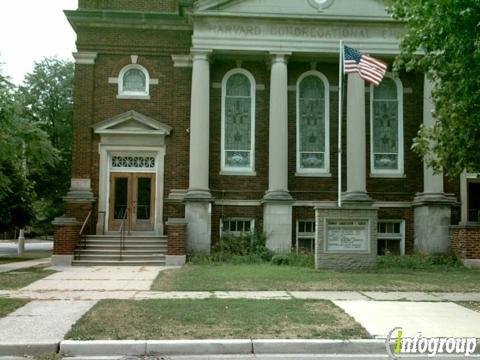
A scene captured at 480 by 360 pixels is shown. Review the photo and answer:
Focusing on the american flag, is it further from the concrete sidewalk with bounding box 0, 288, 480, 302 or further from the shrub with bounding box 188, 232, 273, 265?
the concrete sidewalk with bounding box 0, 288, 480, 302

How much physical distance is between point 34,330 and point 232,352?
282cm

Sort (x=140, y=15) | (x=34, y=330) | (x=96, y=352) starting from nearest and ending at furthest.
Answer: (x=96, y=352) → (x=34, y=330) → (x=140, y=15)

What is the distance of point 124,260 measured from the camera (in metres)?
18.7

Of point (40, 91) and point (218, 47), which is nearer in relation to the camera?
point (218, 47)

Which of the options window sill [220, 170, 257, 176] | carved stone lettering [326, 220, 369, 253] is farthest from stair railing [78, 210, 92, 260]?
carved stone lettering [326, 220, 369, 253]

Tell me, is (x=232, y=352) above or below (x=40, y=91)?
below

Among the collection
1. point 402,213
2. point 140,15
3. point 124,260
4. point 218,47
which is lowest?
point 124,260

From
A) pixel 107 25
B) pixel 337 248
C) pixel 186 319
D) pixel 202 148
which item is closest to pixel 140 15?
pixel 107 25

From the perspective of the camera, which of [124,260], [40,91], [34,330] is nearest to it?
[34,330]

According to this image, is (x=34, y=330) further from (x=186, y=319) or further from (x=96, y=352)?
(x=186, y=319)

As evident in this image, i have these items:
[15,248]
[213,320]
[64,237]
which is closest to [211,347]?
[213,320]

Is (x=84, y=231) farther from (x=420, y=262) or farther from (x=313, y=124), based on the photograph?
(x=420, y=262)

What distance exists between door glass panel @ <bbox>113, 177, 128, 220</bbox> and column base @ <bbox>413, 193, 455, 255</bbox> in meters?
10.6

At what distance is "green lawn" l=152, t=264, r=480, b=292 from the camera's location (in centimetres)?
1263
